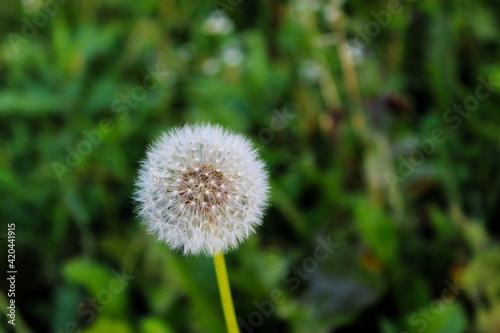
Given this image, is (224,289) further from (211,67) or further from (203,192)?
(211,67)

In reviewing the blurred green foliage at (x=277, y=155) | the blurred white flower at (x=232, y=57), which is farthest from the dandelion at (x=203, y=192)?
the blurred white flower at (x=232, y=57)

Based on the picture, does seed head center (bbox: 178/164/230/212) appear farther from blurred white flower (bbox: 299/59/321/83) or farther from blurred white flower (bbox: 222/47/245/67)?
blurred white flower (bbox: 222/47/245/67)

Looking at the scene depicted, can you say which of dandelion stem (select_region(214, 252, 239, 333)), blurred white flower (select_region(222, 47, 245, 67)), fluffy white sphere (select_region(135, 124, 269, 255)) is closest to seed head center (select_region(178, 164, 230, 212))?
fluffy white sphere (select_region(135, 124, 269, 255))

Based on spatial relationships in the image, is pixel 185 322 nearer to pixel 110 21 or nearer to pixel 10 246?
pixel 10 246

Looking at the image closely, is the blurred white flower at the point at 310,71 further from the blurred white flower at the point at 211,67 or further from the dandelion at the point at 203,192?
the dandelion at the point at 203,192

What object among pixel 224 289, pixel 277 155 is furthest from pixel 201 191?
pixel 277 155

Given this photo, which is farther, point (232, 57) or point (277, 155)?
point (232, 57)
